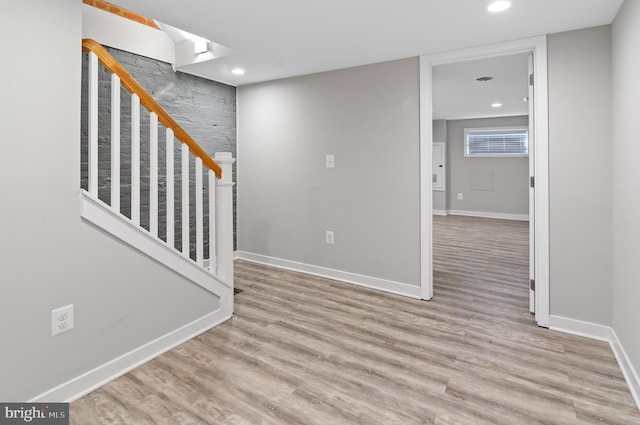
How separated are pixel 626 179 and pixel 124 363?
2957 millimetres

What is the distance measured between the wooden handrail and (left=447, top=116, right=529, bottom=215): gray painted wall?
694 centimetres

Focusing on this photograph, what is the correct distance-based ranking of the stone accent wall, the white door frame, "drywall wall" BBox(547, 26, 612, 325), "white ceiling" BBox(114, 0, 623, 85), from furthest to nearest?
the stone accent wall → the white door frame → "drywall wall" BBox(547, 26, 612, 325) → "white ceiling" BBox(114, 0, 623, 85)

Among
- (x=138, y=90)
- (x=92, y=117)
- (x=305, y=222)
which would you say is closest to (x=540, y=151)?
(x=305, y=222)

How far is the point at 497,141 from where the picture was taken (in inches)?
311

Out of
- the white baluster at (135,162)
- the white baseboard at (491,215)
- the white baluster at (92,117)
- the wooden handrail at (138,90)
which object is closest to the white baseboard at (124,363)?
the white baluster at (135,162)

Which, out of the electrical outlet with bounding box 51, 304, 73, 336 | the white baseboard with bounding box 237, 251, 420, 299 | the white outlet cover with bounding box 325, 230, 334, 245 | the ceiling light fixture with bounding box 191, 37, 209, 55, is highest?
the ceiling light fixture with bounding box 191, 37, 209, 55

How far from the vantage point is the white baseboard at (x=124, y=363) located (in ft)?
5.73

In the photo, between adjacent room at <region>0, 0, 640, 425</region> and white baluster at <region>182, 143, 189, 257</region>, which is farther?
white baluster at <region>182, 143, 189, 257</region>

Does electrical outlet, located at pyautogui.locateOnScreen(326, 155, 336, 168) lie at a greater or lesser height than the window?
lesser

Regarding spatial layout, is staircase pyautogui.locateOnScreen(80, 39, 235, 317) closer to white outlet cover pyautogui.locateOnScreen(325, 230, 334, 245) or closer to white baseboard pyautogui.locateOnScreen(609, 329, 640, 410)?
white outlet cover pyautogui.locateOnScreen(325, 230, 334, 245)

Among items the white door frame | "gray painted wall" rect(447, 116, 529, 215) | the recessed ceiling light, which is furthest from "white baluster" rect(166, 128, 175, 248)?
"gray painted wall" rect(447, 116, 529, 215)

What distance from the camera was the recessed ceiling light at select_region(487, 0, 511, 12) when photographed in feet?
6.88

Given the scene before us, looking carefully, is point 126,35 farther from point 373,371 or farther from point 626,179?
point 626,179

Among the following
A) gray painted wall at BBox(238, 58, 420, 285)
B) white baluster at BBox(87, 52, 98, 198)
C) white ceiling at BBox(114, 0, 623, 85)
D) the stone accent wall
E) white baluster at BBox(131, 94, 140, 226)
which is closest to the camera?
white baluster at BBox(87, 52, 98, 198)
